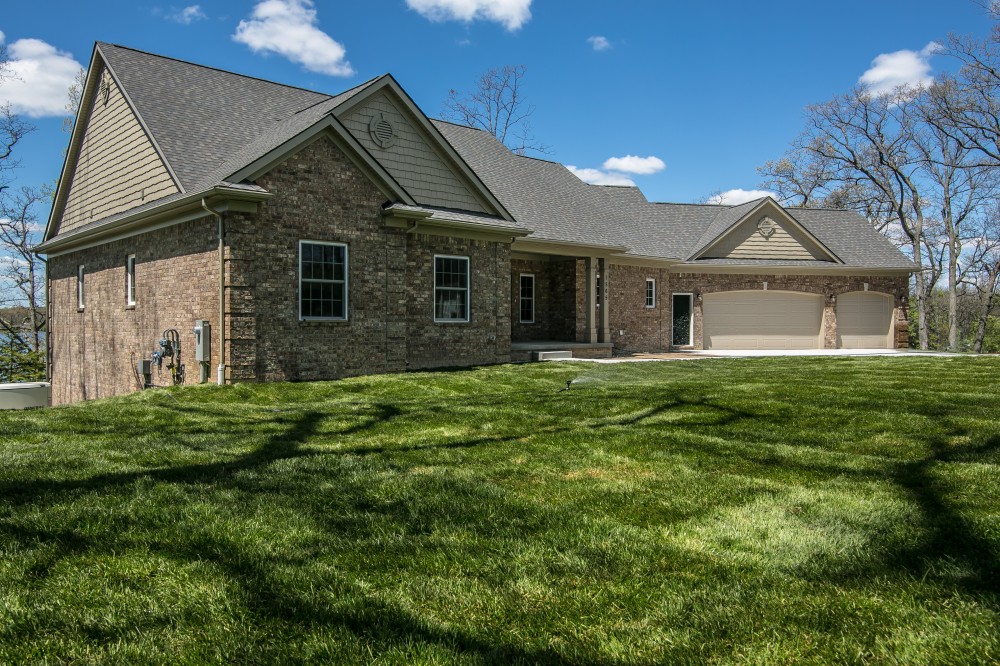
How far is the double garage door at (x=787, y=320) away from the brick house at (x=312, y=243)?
1784mm

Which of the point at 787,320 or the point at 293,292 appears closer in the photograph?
the point at 293,292

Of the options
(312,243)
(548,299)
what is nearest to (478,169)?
(548,299)

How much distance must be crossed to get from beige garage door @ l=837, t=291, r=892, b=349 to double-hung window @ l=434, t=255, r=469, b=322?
54.6 feet

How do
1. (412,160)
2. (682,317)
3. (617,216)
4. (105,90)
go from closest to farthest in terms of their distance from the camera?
1. (412,160)
2. (105,90)
3. (617,216)
4. (682,317)

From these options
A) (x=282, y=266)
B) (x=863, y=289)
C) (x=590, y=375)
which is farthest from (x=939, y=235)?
(x=282, y=266)

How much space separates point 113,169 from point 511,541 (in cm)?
1650

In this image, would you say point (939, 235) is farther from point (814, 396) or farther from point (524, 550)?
point (524, 550)

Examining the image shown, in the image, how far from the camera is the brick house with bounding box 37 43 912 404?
1308 centimetres

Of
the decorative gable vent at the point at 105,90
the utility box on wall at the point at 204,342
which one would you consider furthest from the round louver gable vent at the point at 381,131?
the decorative gable vent at the point at 105,90

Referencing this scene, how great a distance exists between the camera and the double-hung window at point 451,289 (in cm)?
1627

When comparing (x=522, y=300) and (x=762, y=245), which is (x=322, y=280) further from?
(x=762, y=245)

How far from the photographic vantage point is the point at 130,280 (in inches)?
623

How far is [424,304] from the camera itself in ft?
52.1

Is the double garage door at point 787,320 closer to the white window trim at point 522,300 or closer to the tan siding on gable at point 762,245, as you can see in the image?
the tan siding on gable at point 762,245
